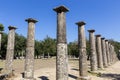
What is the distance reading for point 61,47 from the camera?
1186 cm

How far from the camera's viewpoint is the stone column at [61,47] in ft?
38.0

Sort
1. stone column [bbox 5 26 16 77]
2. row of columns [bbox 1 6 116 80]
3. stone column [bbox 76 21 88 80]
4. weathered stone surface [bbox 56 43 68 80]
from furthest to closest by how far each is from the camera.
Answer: stone column [bbox 5 26 16 77] < stone column [bbox 76 21 88 80] < row of columns [bbox 1 6 116 80] < weathered stone surface [bbox 56 43 68 80]

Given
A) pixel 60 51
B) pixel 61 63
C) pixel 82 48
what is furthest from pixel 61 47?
pixel 82 48

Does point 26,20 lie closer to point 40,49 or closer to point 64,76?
point 64,76

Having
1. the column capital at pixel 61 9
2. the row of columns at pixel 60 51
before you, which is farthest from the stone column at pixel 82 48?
the column capital at pixel 61 9

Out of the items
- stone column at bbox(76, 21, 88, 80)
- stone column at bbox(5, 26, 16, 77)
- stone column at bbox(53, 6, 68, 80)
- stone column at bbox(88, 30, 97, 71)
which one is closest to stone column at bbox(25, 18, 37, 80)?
stone column at bbox(5, 26, 16, 77)

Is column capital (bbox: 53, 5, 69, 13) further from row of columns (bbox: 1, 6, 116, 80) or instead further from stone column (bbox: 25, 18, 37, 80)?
stone column (bbox: 25, 18, 37, 80)

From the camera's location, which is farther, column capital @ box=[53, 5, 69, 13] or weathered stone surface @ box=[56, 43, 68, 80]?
column capital @ box=[53, 5, 69, 13]

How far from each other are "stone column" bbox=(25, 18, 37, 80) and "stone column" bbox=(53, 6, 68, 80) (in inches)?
145

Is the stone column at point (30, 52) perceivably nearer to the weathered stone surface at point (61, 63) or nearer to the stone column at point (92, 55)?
the weathered stone surface at point (61, 63)

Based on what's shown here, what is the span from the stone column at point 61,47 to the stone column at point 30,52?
3.67 meters

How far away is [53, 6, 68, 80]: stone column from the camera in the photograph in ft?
38.0

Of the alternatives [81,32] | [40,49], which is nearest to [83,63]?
[81,32]

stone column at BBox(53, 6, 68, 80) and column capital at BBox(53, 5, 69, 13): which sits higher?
column capital at BBox(53, 5, 69, 13)
